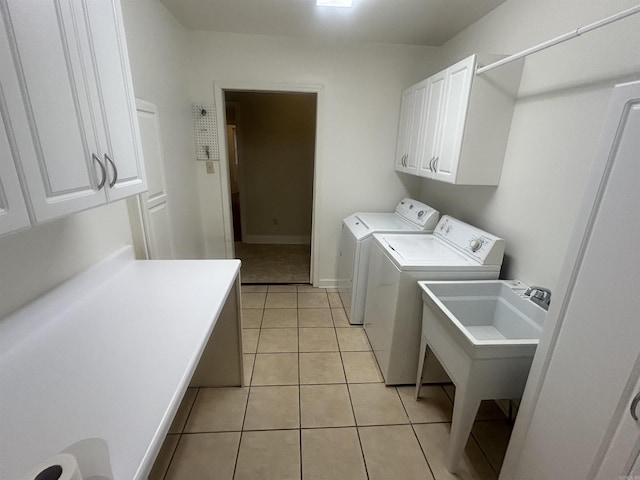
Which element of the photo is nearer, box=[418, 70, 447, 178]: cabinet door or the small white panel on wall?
box=[418, 70, 447, 178]: cabinet door

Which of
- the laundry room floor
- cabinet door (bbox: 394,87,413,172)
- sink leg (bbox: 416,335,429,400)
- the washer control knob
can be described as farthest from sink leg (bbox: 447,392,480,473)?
the laundry room floor

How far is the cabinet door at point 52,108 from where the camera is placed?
0.73 m

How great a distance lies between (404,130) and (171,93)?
77.5 inches

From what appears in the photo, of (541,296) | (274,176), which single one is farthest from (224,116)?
(541,296)

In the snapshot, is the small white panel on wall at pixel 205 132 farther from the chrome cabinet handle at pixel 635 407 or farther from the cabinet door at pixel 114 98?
the chrome cabinet handle at pixel 635 407

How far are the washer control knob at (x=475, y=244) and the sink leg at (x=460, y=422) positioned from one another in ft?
2.79

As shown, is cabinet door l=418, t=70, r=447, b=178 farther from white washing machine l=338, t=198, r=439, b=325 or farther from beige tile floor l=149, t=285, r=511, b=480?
beige tile floor l=149, t=285, r=511, b=480

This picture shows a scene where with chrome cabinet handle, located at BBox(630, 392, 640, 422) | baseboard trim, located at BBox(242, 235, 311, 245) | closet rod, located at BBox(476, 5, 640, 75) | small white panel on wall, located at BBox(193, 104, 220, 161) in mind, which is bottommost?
baseboard trim, located at BBox(242, 235, 311, 245)

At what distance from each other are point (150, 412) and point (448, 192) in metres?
2.49

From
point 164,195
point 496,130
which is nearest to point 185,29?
point 164,195

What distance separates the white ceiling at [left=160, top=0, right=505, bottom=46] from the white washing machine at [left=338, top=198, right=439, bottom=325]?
139 cm

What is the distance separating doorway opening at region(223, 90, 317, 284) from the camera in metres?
4.06

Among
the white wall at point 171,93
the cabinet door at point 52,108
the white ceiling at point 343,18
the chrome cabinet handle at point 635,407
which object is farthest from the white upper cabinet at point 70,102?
the chrome cabinet handle at point 635,407

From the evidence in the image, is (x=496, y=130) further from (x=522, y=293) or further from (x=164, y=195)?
(x=164, y=195)
